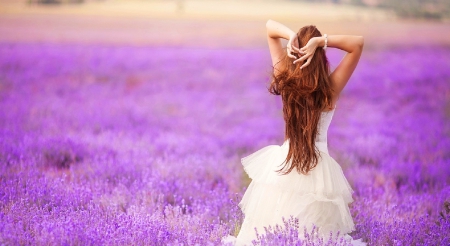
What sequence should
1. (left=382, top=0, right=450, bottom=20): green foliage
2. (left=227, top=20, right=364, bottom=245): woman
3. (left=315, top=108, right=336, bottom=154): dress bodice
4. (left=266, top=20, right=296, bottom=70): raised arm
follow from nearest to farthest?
(left=227, top=20, right=364, bottom=245): woman, (left=315, top=108, right=336, bottom=154): dress bodice, (left=266, top=20, right=296, bottom=70): raised arm, (left=382, top=0, right=450, bottom=20): green foliage

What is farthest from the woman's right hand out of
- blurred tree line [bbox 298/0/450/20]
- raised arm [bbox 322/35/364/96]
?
blurred tree line [bbox 298/0/450/20]

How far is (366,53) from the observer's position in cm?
1111

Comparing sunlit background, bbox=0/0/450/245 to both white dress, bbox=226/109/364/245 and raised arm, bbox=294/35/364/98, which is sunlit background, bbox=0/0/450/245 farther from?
raised arm, bbox=294/35/364/98

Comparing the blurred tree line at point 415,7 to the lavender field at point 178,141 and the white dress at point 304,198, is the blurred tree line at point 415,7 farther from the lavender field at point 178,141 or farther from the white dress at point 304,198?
the white dress at point 304,198

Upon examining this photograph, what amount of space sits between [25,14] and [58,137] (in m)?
3.30

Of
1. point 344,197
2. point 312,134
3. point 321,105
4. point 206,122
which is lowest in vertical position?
point 206,122

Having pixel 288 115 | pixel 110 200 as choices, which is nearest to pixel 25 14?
pixel 110 200

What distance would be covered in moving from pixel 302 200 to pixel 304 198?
2 centimetres

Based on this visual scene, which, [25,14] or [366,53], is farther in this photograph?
[366,53]

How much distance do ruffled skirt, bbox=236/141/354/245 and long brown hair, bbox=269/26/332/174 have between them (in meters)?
0.07

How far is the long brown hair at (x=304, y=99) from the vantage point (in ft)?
9.05

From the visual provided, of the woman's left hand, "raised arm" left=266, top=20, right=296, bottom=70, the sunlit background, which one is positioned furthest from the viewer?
the sunlit background

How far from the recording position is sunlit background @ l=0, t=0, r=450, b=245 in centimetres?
318

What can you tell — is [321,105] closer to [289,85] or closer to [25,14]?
[289,85]
